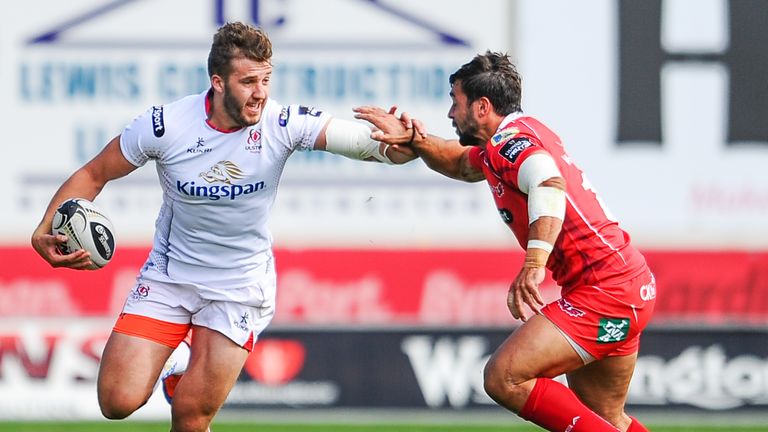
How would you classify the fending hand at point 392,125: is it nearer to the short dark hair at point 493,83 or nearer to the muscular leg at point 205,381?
the short dark hair at point 493,83

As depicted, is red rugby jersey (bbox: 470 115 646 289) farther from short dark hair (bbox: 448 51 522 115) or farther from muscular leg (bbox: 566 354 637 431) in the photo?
muscular leg (bbox: 566 354 637 431)

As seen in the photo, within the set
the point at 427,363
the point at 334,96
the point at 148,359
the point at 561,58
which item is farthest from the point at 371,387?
the point at 148,359

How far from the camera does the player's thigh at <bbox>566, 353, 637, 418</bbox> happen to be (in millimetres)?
6930

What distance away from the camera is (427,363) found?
1118 cm

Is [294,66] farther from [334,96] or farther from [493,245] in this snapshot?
[493,245]

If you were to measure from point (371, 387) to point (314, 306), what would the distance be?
80 centimetres

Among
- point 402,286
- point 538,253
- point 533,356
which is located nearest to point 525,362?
point 533,356

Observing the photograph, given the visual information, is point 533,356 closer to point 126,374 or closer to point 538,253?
point 538,253

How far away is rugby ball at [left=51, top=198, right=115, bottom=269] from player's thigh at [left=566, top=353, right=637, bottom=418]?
2.44 m

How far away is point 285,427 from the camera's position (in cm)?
1073

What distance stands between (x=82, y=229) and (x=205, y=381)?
976 mm

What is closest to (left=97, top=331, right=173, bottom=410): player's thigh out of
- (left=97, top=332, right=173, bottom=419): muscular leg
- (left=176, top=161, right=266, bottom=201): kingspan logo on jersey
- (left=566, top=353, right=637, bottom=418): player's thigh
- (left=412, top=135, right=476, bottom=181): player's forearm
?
(left=97, top=332, right=173, bottom=419): muscular leg

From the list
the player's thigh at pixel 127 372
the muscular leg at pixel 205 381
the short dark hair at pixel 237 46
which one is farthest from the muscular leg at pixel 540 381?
the short dark hair at pixel 237 46

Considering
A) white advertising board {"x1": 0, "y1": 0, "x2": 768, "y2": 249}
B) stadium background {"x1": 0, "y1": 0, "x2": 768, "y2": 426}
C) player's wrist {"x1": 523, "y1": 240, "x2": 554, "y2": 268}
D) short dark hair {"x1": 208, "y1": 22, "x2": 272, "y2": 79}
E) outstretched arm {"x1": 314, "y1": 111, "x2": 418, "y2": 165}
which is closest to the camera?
player's wrist {"x1": 523, "y1": 240, "x2": 554, "y2": 268}
